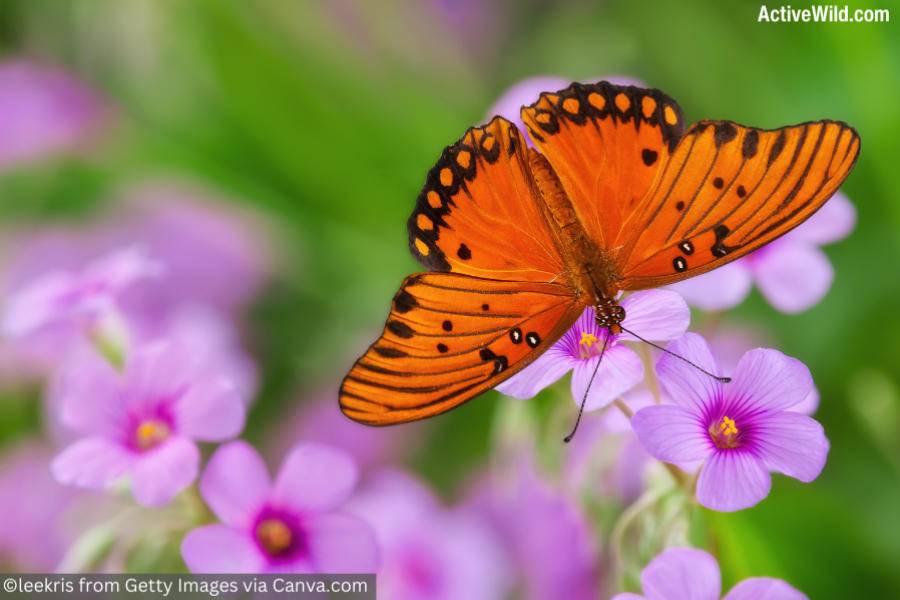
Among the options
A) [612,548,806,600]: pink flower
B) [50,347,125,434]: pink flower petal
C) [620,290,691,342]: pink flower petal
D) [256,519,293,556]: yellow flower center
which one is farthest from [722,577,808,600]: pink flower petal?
[50,347,125,434]: pink flower petal

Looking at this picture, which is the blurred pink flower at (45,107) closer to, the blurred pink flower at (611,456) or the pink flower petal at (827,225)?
the blurred pink flower at (611,456)

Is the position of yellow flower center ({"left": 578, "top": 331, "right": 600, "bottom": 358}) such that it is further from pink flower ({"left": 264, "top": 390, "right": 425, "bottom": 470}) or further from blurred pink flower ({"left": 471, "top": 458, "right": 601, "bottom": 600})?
pink flower ({"left": 264, "top": 390, "right": 425, "bottom": 470})

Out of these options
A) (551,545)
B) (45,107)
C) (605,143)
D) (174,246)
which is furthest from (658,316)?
(45,107)

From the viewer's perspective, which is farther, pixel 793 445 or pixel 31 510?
pixel 31 510

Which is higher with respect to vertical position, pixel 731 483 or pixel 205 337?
pixel 731 483

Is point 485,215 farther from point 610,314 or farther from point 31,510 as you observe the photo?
point 31,510
